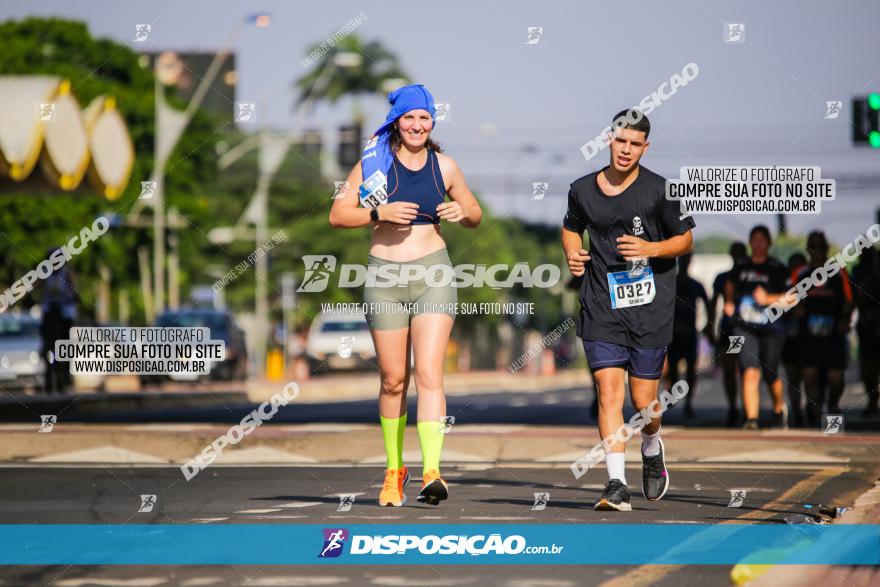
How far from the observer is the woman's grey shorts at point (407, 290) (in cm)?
835

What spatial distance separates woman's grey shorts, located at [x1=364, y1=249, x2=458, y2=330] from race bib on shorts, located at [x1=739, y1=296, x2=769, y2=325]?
7.91 metres

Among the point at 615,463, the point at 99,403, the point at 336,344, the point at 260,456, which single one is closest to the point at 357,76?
the point at 336,344

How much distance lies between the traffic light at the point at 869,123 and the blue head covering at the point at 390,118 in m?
12.0

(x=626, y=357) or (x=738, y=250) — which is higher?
(x=738, y=250)

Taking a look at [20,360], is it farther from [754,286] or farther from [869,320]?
[754,286]

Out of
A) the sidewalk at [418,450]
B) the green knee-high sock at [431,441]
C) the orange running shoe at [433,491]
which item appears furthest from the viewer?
the sidewalk at [418,450]

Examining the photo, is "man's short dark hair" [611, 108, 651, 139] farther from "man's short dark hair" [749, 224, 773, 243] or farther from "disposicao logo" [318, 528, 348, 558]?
"man's short dark hair" [749, 224, 773, 243]

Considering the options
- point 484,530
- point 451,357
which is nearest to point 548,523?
point 484,530

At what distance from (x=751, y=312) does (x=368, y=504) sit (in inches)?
309

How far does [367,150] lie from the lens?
8531 mm

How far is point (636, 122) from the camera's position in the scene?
8531 mm

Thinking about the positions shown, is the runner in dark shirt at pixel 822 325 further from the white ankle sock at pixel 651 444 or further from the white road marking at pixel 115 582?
the white road marking at pixel 115 582

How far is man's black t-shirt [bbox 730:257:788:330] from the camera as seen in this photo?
15773 millimetres

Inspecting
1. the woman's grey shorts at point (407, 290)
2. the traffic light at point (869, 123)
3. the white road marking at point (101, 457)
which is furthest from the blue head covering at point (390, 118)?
the traffic light at point (869, 123)
